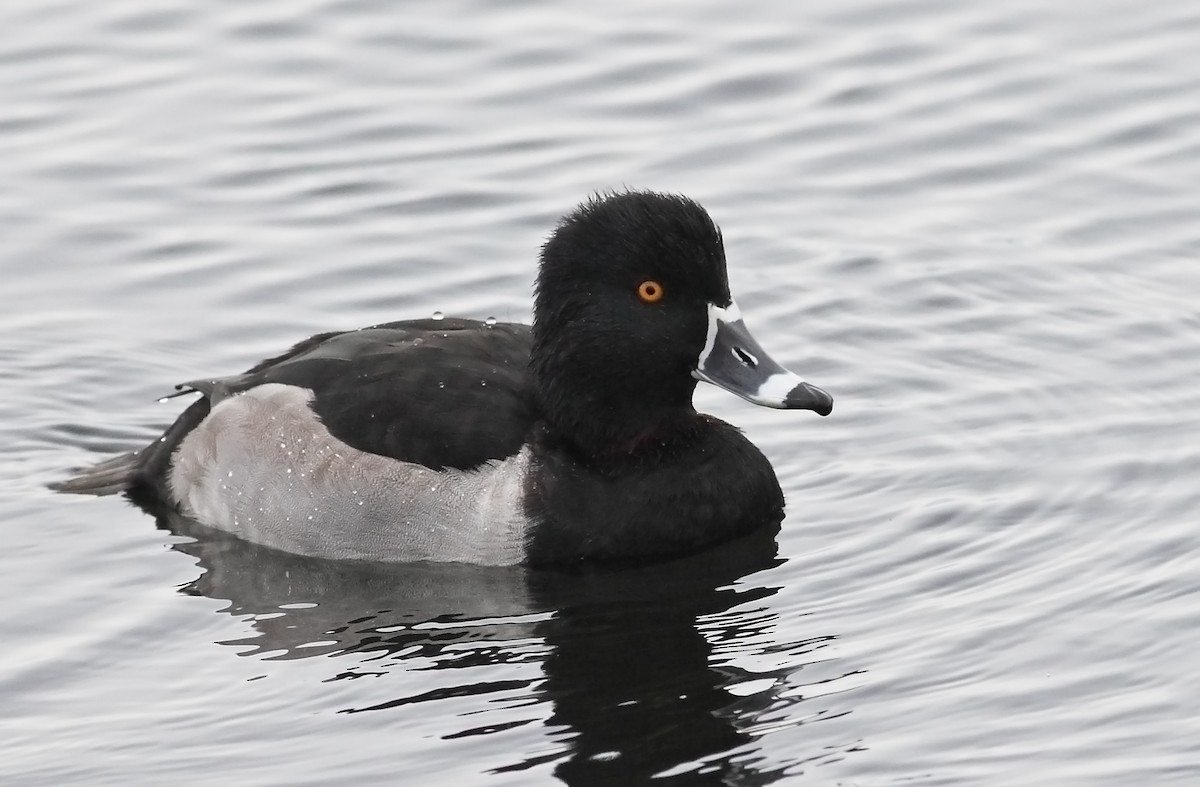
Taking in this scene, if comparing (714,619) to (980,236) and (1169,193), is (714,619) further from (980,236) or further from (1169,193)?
(1169,193)

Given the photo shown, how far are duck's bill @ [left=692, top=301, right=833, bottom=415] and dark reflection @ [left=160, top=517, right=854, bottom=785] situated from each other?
2.33 feet

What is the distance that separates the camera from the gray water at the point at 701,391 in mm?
8680

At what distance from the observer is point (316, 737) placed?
8648mm

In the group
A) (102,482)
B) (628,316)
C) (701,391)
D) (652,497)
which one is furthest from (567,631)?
(102,482)

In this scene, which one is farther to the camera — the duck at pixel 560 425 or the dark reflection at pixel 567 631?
the duck at pixel 560 425

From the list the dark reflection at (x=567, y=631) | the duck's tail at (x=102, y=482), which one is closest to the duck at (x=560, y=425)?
the dark reflection at (x=567, y=631)

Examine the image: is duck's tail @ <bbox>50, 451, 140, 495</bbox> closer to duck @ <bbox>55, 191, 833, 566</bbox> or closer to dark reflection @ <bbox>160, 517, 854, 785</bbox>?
dark reflection @ <bbox>160, 517, 854, 785</bbox>

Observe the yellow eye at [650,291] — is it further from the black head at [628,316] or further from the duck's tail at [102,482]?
the duck's tail at [102,482]

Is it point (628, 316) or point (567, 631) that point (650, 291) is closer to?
point (628, 316)

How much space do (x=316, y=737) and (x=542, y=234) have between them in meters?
5.45

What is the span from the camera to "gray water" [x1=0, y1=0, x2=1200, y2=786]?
8.68m

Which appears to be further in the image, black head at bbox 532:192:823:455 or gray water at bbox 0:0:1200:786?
black head at bbox 532:192:823:455

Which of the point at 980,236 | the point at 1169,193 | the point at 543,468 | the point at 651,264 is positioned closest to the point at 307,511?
the point at 543,468

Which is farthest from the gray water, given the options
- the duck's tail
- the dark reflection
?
the duck's tail
